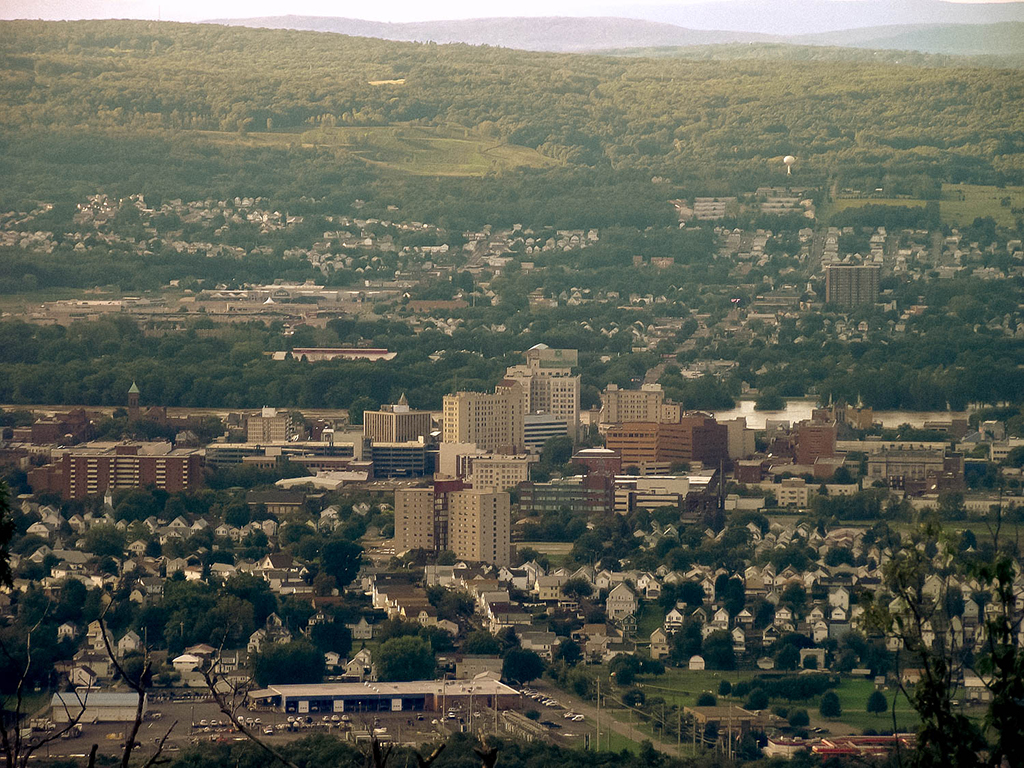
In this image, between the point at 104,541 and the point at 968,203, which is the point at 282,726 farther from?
the point at 968,203

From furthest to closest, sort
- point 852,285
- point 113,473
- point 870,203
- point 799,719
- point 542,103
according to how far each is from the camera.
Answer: point 542,103
point 870,203
point 852,285
point 113,473
point 799,719

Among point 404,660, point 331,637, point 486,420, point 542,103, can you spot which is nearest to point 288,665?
point 404,660

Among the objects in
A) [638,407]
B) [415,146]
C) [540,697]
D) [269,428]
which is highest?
[415,146]

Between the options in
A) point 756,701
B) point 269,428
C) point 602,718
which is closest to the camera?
point 602,718

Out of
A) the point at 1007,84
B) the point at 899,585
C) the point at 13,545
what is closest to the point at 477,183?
the point at 1007,84

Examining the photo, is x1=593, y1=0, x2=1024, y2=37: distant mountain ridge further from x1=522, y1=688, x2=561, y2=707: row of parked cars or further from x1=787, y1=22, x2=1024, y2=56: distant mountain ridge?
x1=522, y1=688, x2=561, y2=707: row of parked cars

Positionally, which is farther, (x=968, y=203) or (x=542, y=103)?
(x=542, y=103)

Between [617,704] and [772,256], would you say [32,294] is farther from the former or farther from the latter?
[617,704]
